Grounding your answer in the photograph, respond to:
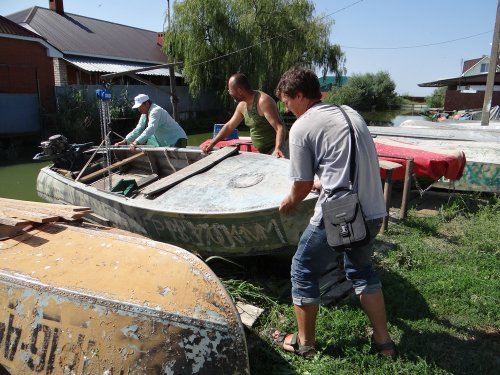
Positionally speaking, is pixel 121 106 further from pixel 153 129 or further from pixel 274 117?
pixel 274 117

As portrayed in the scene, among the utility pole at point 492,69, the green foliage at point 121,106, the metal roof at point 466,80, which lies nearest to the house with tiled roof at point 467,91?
the metal roof at point 466,80

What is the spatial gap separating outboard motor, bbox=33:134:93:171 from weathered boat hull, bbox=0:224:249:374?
4345 millimetres

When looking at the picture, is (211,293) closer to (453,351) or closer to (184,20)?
(453,351)

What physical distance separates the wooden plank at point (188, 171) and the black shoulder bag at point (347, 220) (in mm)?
2517

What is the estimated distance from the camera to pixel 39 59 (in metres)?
17.8

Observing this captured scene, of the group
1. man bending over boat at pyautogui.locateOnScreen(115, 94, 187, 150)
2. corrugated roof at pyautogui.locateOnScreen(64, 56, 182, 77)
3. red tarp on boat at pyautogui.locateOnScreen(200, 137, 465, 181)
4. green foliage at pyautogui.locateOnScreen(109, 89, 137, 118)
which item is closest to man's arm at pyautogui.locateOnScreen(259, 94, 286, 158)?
red tarp on boat at pyautogui.locateOnScreen(200, 137, 465, 181)

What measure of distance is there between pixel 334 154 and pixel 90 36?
23783mm

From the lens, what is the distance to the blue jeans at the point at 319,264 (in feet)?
8.77

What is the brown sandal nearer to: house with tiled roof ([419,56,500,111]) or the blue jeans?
the blue jeans

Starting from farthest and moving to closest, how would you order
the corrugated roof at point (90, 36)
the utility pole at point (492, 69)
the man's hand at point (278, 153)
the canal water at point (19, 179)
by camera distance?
the corrugated roof at point (90, 36) → the utility pole at point (492, 69) → the canal water at point (19, 179) → the man's hand at point (278, 153)

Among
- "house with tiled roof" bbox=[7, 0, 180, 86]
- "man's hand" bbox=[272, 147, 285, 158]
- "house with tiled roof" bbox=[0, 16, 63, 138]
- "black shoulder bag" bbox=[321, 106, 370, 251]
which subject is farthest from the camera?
"house with tiled roof" bbox=[7, 0, 180, 86]

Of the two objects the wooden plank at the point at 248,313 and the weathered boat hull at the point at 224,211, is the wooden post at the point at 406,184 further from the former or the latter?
the wooden plank at the point at 248,313

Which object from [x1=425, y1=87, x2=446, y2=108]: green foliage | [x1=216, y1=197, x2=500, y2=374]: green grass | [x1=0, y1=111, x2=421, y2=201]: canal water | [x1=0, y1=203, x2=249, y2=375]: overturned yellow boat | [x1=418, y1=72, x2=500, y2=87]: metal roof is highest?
[x1=418, y1=72, x2=500, y2=87]: metal roof

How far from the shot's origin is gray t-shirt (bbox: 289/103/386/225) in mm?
2529
